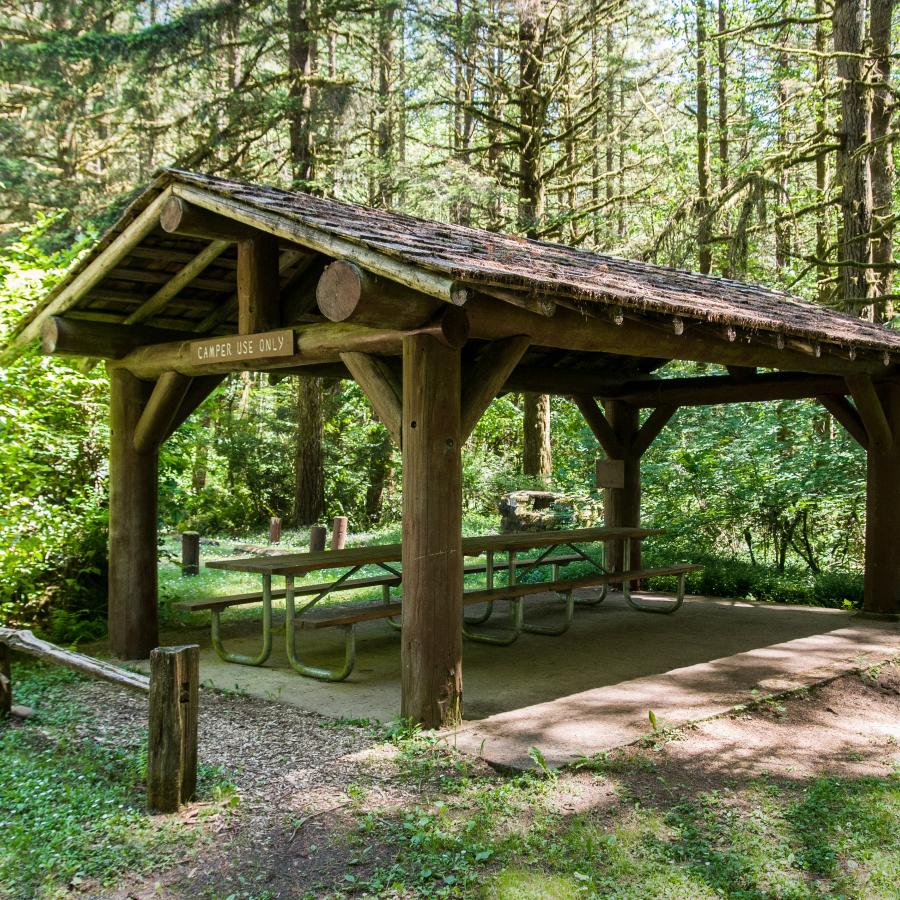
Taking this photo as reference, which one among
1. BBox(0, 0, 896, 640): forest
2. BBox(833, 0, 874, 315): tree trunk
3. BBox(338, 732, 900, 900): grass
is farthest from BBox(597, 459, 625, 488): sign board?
BBox(338, 732, 900, 900): grass

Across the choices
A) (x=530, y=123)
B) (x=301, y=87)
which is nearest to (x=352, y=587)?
(x=530, y=123)

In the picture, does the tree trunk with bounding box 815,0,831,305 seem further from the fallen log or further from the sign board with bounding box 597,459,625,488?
the fallen log

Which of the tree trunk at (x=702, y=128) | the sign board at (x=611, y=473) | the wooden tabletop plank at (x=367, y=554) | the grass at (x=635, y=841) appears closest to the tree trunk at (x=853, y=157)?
the tree trunk at (x=702, y=128)

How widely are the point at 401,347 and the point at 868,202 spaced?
9589 millimetres

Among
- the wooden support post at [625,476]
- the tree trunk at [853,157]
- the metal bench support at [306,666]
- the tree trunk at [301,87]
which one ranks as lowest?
the metal bench support at [306,666]

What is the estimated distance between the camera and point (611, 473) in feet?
37.5

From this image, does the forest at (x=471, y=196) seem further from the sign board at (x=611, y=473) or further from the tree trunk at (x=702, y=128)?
the sign board at (x=611, y=473)

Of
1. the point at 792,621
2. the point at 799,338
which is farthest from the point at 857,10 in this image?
the point at 792,621

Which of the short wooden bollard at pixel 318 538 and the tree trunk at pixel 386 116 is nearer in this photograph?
the short wooden bollard at pixel 318 538

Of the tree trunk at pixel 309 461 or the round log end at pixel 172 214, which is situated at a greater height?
the round log end at pixel 172 214

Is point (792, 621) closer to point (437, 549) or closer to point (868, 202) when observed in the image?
point (437, 549)

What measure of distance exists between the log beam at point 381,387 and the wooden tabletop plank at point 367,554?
1463mm

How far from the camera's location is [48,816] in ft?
14.1

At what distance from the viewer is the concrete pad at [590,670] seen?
18.6 feet
